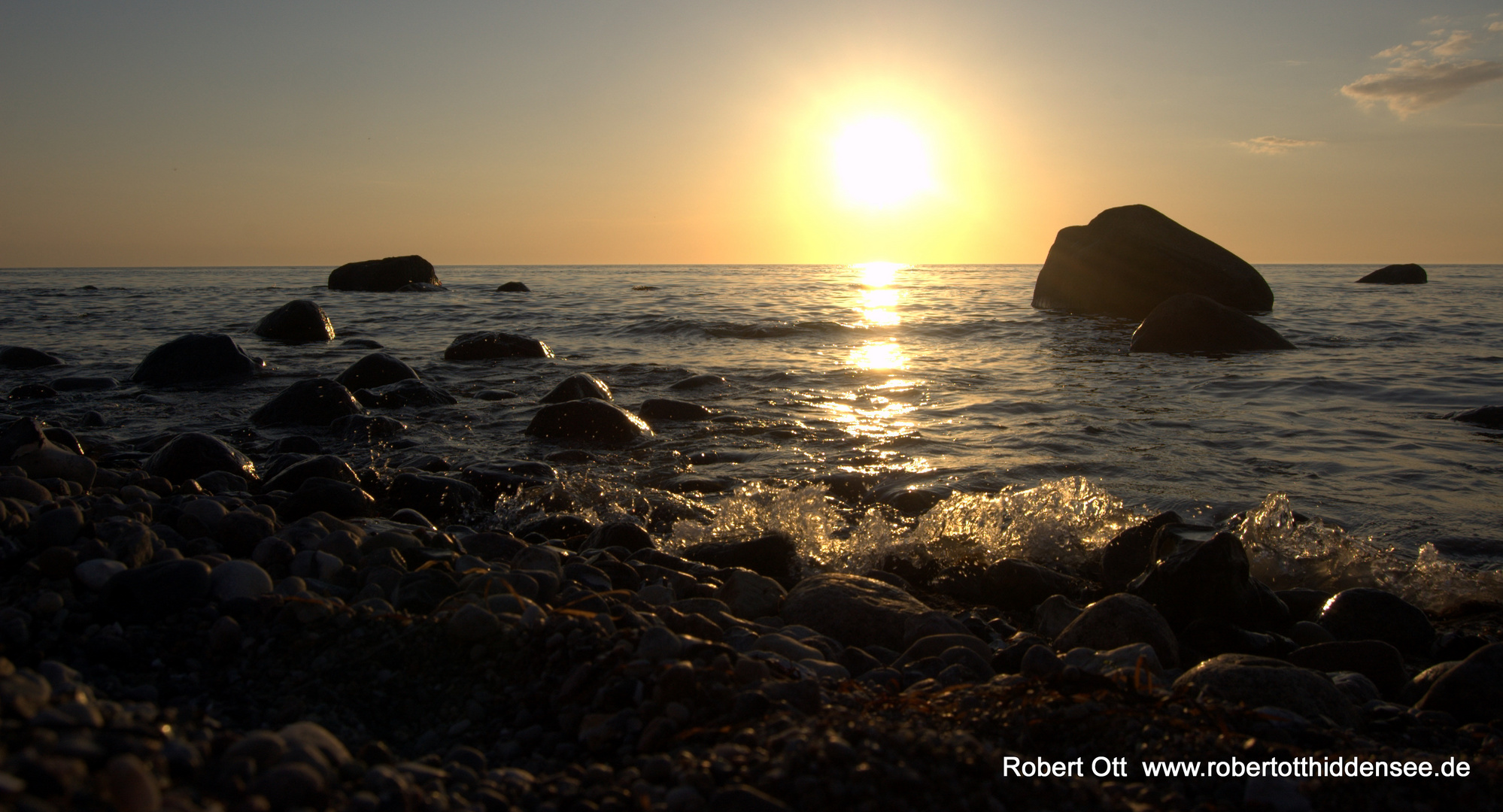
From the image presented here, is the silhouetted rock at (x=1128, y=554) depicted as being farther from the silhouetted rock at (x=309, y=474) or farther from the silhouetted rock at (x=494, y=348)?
the silhouetted rock at (x=494, y=348)

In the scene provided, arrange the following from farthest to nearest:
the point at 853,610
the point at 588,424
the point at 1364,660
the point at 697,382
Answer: the point at 697,382 < the point at 588,424 < the point at 853,610 < the point at 1364,660

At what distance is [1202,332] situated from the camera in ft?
39.5

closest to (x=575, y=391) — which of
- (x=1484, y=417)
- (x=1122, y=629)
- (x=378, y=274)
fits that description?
(x=1122, y=629)

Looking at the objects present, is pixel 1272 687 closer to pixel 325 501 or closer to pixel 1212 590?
pixel 1212 590

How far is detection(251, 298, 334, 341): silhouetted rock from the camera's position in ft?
40.8

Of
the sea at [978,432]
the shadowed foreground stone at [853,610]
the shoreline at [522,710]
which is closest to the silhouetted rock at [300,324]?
the sea at [978,432]

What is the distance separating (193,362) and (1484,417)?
1201 centimetres

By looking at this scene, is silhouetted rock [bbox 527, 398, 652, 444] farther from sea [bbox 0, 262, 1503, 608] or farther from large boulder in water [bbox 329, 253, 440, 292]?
large boulder in water [bbox 329, 253, 440, 292]

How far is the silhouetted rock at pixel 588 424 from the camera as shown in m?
6.29

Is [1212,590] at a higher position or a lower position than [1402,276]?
lower

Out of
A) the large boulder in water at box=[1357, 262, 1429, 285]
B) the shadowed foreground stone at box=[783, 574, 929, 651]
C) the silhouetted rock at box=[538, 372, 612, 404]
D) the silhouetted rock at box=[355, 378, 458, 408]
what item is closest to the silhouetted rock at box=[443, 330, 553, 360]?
the silhouetted rock at box=[355, 378, 458, 408]

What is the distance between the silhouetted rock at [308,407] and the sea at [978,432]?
280mm

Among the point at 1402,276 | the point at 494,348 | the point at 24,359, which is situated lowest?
the point at 24,359

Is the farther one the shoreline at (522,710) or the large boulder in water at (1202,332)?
the large boulder in water at (1202,332)
